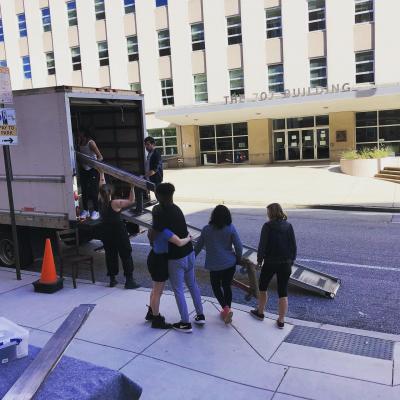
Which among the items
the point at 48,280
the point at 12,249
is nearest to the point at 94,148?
the point at 12,249

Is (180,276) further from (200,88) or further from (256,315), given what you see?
(200,88)

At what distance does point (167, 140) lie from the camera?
33.6m

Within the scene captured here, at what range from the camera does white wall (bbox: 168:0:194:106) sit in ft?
101

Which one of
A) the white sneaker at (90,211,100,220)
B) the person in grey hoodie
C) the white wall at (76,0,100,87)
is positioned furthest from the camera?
the white wall at (76,0,100,87)

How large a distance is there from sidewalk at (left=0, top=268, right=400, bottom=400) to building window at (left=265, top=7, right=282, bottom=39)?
81.2 feet

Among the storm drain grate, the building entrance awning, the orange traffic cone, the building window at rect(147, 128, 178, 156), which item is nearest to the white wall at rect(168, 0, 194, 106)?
the building entrance awning

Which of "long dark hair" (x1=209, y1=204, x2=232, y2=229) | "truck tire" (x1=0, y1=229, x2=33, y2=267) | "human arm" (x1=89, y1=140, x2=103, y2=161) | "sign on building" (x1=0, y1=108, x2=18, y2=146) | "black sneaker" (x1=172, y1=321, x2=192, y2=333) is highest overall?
"sign on building" (x1=0, y1=108, x2=18, y2=146)

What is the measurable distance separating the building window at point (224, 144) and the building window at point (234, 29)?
504 centimetres

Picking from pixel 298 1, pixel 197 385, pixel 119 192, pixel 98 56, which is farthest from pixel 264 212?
pixel 98 56

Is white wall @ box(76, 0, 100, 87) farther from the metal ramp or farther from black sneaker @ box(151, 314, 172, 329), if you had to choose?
black sneaker @ box(151, 314, 172, 329)

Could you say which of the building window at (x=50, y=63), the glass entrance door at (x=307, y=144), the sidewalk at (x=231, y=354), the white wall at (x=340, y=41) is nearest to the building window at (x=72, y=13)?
the building window at (x=50, y=63)

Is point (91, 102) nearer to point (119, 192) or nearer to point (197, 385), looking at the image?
point (119, 192)

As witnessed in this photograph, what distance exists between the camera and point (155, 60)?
32312mm

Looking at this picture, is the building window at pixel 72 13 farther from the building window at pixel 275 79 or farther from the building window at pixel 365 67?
the building window at pixel 365 67
